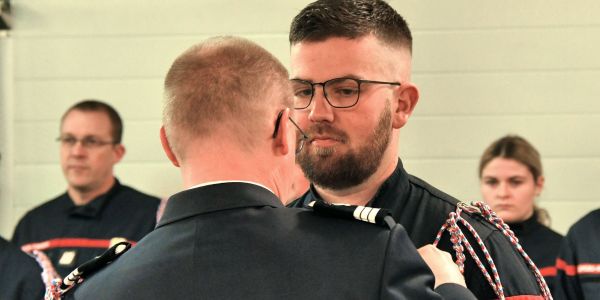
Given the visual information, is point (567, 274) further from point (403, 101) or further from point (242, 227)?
point (242, 227)

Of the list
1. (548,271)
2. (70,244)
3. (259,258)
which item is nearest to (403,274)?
(259,258)

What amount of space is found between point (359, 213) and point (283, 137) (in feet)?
0.61

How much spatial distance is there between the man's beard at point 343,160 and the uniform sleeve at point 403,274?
500mm

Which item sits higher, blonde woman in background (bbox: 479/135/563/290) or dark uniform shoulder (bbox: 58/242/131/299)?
dark uniform shoulder (bbox: 58/242/131/299)

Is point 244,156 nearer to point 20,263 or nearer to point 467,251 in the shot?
point 467,251

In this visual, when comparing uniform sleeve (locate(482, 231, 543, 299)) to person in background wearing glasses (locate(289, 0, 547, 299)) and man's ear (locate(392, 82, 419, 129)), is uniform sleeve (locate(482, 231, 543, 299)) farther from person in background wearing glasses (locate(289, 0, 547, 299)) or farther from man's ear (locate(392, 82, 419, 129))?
man's ear (locate(392, 82, 419, 129))

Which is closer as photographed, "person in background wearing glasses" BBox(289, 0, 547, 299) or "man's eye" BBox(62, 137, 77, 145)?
"person in background wearing glasses" BBox(289, 0, 547, 299)

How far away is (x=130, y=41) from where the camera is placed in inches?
210

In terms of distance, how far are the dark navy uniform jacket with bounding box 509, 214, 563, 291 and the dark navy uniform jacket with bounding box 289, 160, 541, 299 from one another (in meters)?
2.32

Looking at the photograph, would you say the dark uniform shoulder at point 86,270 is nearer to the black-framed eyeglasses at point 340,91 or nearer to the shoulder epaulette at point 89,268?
the shoulder epaulette at point 89,268

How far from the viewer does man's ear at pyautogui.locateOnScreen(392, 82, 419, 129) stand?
2.22 m

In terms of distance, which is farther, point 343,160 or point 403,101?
point 403,101

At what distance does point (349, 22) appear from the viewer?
2152mm

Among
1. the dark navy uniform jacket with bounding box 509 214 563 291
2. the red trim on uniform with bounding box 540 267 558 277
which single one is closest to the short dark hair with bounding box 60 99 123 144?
the dark navy uniform jacket with bounding box 509 214 563 291
